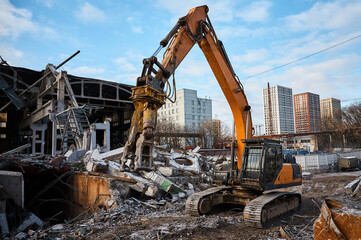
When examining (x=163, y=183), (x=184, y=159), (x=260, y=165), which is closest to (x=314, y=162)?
(x=184, y=159)

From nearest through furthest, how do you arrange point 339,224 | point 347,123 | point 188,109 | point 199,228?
point 339,224, point 199,228, point 347,123, point 188,109

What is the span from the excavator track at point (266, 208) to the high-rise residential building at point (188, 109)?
54120 mm

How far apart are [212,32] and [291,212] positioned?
6069 millimetres

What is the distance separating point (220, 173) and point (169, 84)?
285 centimetres

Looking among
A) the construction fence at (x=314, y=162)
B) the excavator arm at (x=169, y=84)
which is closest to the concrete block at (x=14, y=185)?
the excavator arm at (x=169, y=84)

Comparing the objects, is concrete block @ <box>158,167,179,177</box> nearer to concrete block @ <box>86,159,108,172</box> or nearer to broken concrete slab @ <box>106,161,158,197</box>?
broken concrete slab @ <box>106,161,158,197</box>

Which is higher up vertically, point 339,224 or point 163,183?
point 339,224

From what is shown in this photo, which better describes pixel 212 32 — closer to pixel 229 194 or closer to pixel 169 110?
pixel 229 194

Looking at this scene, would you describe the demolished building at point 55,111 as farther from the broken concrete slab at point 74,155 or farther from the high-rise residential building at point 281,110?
the high-rise residential building at point 281,110

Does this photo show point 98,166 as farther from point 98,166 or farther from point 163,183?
point 163,183

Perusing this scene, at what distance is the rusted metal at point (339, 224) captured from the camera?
3225 mm

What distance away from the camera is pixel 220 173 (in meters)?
7.56

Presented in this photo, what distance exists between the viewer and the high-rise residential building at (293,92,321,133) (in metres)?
75.6

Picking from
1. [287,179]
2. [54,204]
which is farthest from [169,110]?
[287,179]
